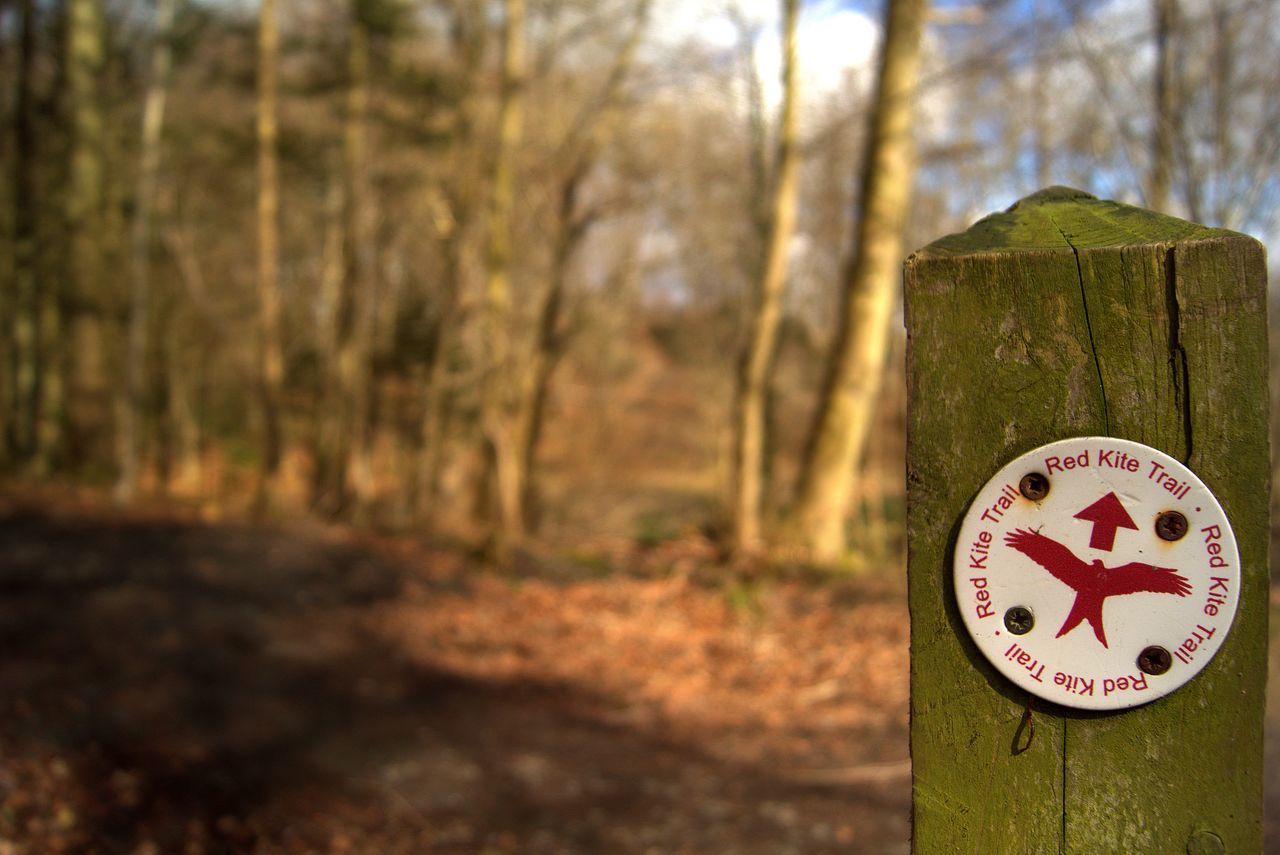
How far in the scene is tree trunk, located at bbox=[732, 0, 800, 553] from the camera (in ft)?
35.8

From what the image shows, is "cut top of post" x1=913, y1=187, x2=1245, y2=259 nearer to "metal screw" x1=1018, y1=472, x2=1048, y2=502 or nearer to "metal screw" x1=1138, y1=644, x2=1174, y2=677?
"metal screw" x1=1018, y1=472, x2=1048, y2=502

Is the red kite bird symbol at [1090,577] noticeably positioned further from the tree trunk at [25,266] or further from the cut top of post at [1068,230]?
the tree trunk at [25,266]

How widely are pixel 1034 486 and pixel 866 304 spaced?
966 centimetres

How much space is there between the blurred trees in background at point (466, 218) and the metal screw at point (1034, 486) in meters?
6.65

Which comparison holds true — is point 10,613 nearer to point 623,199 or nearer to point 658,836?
point 658,836

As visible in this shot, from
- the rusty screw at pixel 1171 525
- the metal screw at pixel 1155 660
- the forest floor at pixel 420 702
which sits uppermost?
the rusty screw at pixel 1171 525

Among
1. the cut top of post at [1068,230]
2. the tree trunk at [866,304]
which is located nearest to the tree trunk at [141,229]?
the tree trunk at [866,304]

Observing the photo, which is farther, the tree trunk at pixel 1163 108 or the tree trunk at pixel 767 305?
the tree trunk at pixel 767 305

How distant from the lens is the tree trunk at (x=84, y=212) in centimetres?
1591

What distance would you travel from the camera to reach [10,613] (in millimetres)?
6684

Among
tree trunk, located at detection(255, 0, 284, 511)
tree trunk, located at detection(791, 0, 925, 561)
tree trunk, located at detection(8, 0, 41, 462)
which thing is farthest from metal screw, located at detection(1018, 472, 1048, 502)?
tree trunk, located at detection(8, 0, 41, 462)

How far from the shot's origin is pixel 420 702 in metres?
6.57

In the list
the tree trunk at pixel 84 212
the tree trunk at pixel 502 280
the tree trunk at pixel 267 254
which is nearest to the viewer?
the tree trunk at pixel 502 280

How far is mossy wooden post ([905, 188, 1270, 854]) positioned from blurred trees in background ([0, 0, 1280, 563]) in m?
6.52
